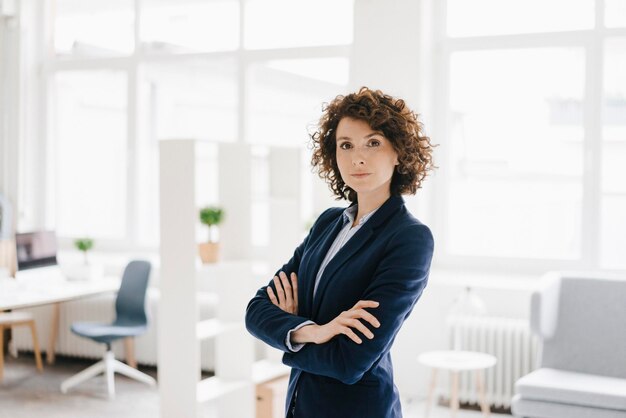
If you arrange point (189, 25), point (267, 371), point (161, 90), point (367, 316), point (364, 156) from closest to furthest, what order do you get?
1. point (367, 316)
2. point (364, 156)
3. point (267, 371)
4. point (189, 25)
5. point (161, 90)

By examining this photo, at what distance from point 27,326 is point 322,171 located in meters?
5.09

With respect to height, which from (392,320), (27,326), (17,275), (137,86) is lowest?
(27,326)

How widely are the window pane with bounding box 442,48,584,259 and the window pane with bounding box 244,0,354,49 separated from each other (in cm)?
98

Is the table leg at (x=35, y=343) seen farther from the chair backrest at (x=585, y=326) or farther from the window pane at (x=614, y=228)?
the window pane at (x=614, y=228)

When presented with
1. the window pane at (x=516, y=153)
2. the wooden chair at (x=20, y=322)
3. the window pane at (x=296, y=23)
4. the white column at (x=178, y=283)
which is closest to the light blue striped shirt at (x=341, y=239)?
the white column at (x=178, y=283)

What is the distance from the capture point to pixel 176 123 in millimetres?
6656

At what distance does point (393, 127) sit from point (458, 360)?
2.97 meters

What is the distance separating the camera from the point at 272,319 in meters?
1.98

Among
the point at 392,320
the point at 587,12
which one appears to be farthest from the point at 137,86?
the point at 392,320

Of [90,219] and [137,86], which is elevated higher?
[137,86]

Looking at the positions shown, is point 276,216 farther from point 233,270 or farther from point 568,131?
point 568,131

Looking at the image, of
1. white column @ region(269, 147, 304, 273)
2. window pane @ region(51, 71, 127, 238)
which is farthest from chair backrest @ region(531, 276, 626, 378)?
window pane @ region(51, 71, 127, 238)

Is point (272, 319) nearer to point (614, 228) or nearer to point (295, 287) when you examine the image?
point (295, 287)

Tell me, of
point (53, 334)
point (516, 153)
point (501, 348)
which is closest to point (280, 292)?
point (501, 348)
